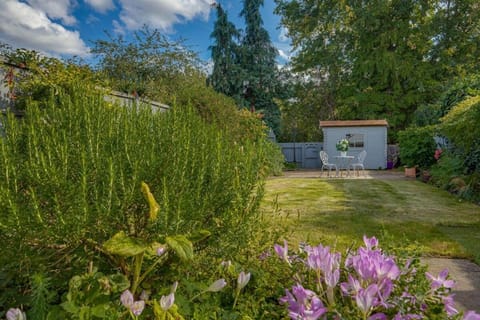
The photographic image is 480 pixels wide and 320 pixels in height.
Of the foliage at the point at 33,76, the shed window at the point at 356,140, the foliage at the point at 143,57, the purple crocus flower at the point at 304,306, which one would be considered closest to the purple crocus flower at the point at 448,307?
the purple crocus flower at the point at 304,306

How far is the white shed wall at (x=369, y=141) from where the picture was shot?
49.8 ft

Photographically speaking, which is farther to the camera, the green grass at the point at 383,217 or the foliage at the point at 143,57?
the foliage at the point at 143,57

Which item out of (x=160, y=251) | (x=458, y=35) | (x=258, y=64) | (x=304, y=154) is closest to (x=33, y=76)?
(x=160, y=251)

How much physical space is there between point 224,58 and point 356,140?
899cm

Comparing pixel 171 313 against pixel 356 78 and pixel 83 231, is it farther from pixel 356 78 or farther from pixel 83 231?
pixel 356 78

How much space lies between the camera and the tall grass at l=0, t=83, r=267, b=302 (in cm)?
110

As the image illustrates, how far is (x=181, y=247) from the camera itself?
1089mm

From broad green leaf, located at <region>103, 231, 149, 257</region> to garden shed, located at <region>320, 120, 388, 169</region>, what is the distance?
14.9 meters

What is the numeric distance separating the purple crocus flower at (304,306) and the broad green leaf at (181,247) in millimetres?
363

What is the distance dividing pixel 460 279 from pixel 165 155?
2.19 m

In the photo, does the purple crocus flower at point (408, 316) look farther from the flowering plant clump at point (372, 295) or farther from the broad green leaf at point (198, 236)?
the broad green leaf at point (198, 236)

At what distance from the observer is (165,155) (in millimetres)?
1434

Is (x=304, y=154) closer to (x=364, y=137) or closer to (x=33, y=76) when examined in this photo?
(x=364, y=137)

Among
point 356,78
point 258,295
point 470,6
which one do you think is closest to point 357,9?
point 356,78
